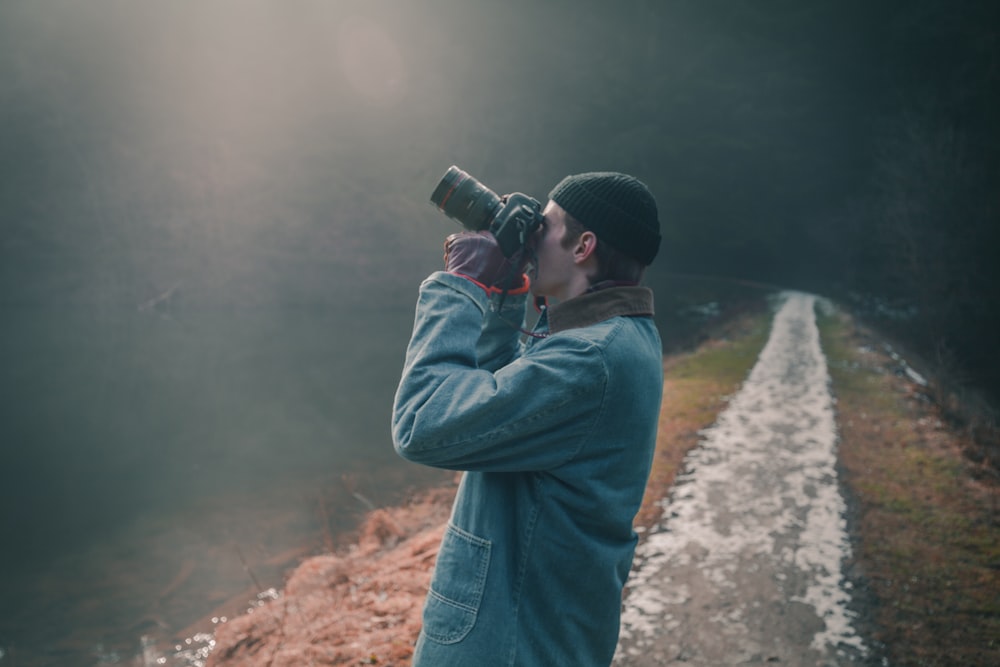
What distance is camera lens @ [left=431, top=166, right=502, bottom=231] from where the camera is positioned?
147 centimetres


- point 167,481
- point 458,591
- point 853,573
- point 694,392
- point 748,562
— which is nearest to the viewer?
point 458,591

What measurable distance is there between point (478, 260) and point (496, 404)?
366 millimetres

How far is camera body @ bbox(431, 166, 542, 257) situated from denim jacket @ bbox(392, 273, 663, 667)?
0.16 metres

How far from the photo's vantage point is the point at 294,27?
43406 millimetres

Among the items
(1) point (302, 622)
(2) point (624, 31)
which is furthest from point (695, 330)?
(2) point (624, 31)

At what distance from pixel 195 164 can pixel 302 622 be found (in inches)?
1632

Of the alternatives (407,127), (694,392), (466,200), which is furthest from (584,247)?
(407,127)

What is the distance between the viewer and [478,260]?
1.29 m

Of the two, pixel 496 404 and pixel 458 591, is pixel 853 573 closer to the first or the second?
pixel 458 591

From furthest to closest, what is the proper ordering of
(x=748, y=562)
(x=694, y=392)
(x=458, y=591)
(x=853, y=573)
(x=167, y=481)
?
1. (x=694, y=392)
2. (x=167, y=481)
3. (x=748, y=562)
4. (x=853, y=573)
5. (x=458, y=591)

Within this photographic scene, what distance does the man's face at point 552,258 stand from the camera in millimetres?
1334

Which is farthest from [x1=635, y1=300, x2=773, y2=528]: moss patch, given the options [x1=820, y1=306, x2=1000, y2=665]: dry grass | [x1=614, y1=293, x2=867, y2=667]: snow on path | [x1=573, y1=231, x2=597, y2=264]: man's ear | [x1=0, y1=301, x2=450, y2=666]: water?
[x1=573, y1=231, x2=597, y2=264]: man's ear

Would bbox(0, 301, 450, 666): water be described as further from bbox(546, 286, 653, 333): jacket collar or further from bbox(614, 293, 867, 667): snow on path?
bbox(546, 286, 653, 333): jacket collar

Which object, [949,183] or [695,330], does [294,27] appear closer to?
[695,330]
